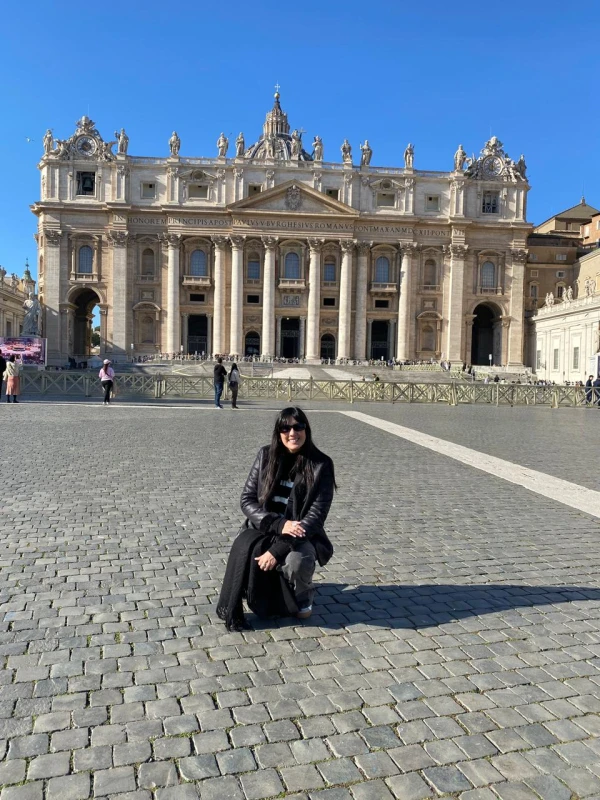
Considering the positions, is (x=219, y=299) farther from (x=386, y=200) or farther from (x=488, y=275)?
(x=488, y=275)

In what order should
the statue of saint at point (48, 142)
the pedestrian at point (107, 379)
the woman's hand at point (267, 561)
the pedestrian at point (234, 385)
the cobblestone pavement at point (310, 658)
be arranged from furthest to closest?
the statue of saint at point (48, 142) < the pedestrian at point (234, 385) < the pedestrian at point (107, 379) < the woman's hand at point (267, 561) < the cobblestone pavement at point (310, 658)

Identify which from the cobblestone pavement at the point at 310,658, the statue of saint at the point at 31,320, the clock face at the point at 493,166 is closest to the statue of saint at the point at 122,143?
the statue of saint at the point at 31,320

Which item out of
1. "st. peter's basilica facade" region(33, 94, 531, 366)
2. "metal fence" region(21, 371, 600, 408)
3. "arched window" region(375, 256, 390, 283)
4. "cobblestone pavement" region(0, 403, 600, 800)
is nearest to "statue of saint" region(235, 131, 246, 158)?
"st. peter's basilica facade" region(33, 94, 531, 366)

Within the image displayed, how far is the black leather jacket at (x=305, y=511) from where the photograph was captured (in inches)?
155

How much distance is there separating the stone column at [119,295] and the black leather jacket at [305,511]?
172 feet

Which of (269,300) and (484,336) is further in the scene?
(484,336)

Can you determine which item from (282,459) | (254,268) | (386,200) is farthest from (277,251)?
(282,459)

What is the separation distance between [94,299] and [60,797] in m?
61.1

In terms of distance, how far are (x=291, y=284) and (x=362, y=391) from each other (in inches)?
1173

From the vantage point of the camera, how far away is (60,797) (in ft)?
7.74

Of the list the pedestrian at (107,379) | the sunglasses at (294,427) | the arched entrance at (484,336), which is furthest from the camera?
the arched entrance at (484,336)

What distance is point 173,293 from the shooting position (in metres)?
54.9

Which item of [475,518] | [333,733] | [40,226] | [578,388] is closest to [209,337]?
[40,226]

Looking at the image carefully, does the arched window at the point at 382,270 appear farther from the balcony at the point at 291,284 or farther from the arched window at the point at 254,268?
the arched window at the point at 254,268
